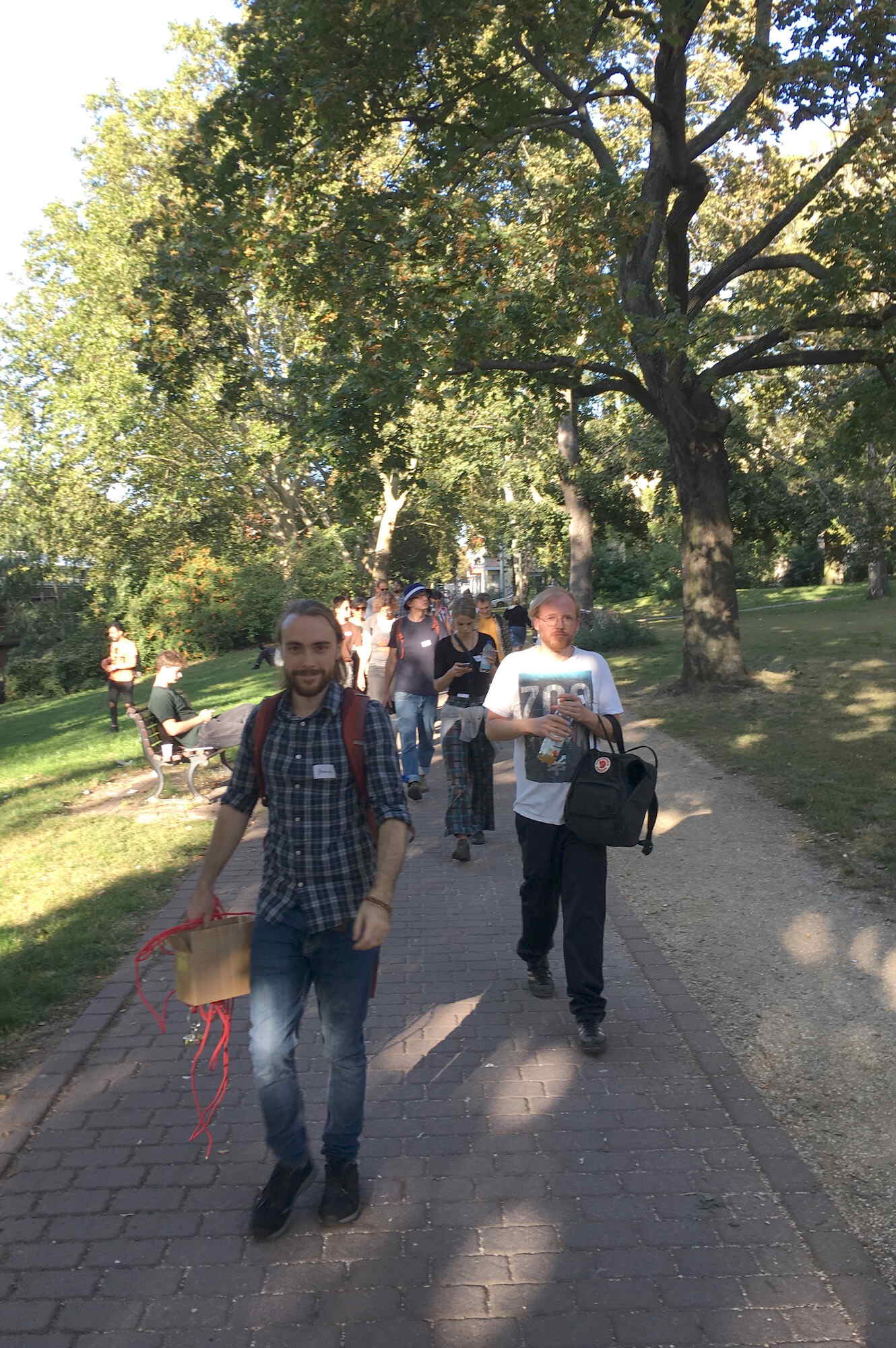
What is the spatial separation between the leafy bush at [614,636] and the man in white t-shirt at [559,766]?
66.4 ft

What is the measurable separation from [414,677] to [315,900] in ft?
22.4

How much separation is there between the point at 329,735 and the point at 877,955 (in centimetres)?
374

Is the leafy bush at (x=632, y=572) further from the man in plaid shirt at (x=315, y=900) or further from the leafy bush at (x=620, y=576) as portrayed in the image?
the man in plaid shirt at (x=315, y=900)

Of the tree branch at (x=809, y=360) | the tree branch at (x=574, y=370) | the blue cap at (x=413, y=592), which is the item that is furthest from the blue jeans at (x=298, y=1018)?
the tree branch at (x=809, y=360)

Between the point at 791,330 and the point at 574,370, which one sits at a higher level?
the point at 791,330

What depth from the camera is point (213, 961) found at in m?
3.49

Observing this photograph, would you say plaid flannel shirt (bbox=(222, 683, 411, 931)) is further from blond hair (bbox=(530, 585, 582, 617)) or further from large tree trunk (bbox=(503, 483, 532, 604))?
large tree trunk (bbox=(503, 483, 532, 604))

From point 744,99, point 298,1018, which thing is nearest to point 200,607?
point 744,99

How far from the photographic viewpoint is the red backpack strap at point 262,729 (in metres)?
3.63

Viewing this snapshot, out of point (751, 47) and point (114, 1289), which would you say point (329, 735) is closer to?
point (114, 1289)

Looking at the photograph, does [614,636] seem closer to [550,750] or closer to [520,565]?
[520,565]

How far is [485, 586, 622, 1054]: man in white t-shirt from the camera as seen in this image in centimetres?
485

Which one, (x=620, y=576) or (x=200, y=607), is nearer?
(x=200, y=607)

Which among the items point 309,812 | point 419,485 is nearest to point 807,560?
point 419,485
